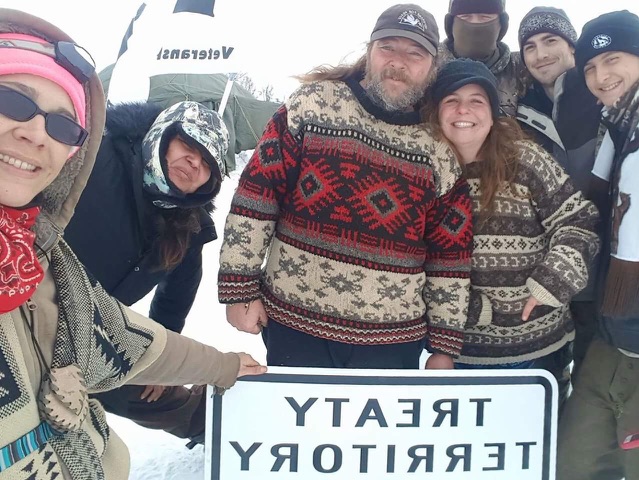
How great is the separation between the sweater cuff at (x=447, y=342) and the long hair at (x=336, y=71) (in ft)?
3.47

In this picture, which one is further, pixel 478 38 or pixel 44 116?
pixel 478 38

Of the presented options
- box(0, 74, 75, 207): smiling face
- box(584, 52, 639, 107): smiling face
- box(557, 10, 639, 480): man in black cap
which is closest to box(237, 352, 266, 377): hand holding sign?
box(0, 74, 75, 207): smiling face

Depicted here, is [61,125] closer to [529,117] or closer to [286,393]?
[286,393]

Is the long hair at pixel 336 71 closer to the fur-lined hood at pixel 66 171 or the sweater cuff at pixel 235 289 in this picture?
the sweater cuff at pixel 235 289

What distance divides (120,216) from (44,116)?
3.19 ft

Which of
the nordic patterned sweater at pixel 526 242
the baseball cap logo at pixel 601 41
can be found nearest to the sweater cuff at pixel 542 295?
the nordic patterned sweater at pixel 526 242

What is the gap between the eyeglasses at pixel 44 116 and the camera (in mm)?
1000

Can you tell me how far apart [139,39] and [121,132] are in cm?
386

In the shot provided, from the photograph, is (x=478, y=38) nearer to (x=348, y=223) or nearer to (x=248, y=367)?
(x=348, y=223)

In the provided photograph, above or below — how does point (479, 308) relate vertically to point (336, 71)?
below

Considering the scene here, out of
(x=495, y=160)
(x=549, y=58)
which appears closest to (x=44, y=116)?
(x=495, y=160)

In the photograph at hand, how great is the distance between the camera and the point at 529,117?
2.30 m

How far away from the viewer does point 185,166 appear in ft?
6.50

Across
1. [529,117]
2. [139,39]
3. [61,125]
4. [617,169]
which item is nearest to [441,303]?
[617,169]
